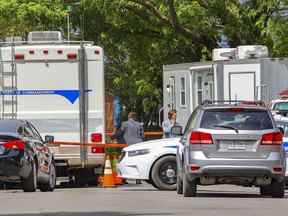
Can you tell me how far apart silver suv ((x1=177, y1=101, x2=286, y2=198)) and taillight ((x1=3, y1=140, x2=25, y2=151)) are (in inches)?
135

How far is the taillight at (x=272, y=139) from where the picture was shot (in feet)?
56.0

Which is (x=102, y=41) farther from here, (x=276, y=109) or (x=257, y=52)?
(x=276, y=109)

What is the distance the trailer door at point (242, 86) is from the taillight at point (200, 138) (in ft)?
29.8

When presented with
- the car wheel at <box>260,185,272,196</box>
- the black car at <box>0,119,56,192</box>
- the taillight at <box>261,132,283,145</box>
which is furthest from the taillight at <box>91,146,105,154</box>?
the taillight at <box>261,132,283,145</box>

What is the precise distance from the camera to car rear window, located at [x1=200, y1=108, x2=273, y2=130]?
17156mm

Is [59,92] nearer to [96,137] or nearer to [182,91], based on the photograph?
[96,137]

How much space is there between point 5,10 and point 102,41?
5.87 m

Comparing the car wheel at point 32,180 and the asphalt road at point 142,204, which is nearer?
the asphalt road at point 142,204

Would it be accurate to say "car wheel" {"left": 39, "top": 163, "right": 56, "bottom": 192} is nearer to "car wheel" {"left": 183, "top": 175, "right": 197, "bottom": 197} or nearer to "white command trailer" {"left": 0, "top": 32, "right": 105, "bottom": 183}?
"white command trailer" {"left": 0, "top": 32, "right": 105, "bottom": 183}

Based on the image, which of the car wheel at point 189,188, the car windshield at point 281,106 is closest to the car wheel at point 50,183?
the car wheel at point 189,188

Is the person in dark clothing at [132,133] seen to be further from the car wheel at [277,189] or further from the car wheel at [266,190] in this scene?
the car wheel at [277,189]

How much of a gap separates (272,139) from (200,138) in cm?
123

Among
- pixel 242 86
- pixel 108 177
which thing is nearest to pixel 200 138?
pixel 108 177

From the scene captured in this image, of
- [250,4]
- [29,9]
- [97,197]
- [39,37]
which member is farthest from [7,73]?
[250,4]
